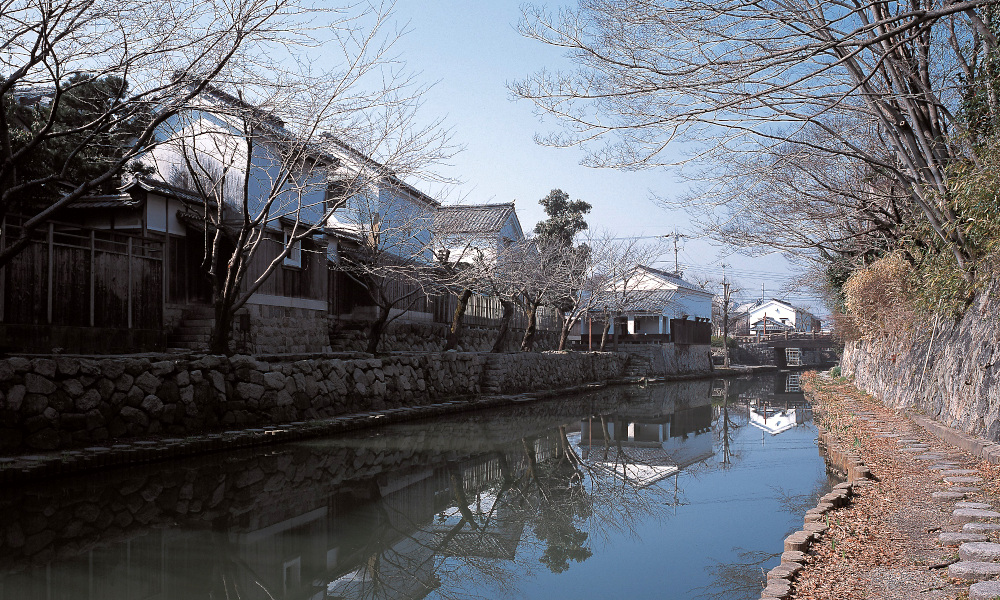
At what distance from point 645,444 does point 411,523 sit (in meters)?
7.36

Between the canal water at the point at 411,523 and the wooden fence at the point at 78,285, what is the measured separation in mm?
3578

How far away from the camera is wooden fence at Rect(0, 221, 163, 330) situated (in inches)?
397

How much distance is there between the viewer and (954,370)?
10094 mm

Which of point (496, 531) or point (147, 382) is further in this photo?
point (147, 382)

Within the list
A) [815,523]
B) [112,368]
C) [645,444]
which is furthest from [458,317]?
[815,523]

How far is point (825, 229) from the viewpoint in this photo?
16906 millimetres

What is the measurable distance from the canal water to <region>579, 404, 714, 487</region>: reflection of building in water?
0.34ft

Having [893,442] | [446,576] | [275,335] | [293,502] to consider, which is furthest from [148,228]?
[893,442]

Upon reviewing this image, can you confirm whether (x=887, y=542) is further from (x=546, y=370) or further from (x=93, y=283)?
(x=546, y=370)

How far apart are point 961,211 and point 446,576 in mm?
8667

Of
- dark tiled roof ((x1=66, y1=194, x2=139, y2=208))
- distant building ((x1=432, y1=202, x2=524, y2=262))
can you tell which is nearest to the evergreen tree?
distant building ((x1=432, y1=202, x2=524, y2=262))

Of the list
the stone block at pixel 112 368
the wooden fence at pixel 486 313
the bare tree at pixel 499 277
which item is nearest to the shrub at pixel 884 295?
the bare tree at pixel 499 277

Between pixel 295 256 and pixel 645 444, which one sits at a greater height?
pixel 295 256

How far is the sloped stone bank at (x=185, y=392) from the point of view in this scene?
8.23 meters
